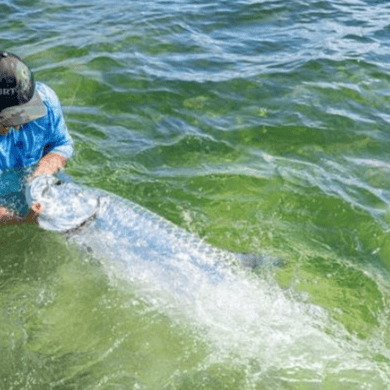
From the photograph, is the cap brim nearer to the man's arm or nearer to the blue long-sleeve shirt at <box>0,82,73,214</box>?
the blue long-sleeve shirt at <box>0,82,73,214</box>

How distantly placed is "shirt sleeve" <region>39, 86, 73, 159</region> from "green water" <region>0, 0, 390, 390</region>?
77 centimetres

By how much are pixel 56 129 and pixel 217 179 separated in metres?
2.02

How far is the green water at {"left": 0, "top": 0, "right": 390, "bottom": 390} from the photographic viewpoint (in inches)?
163

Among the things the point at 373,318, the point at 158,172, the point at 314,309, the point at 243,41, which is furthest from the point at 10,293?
the point at 243,41

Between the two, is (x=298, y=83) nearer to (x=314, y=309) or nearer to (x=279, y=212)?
(x=279, y=212)

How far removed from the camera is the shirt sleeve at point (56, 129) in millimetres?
4953

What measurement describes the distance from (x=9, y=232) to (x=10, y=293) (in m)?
0.73

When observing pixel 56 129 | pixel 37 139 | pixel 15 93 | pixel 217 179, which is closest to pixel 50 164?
pixel 37 139

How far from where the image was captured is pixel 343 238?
5328 millimetres

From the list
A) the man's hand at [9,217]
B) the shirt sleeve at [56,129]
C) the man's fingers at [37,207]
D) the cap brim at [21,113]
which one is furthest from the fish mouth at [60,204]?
the shirt sleeve at [56,129]

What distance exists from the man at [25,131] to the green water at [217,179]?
0.52m

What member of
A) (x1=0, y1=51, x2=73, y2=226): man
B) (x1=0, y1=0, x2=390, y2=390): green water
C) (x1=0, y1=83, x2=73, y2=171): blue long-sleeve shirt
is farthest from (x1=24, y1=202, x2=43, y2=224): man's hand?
(x1=0, y1=83, x2=73, y2=171): blue long-sleeve shirt

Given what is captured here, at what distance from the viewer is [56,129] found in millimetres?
5145

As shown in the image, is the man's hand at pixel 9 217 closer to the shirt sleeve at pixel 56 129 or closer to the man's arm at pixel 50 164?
the man's arm at pixel 50 164
